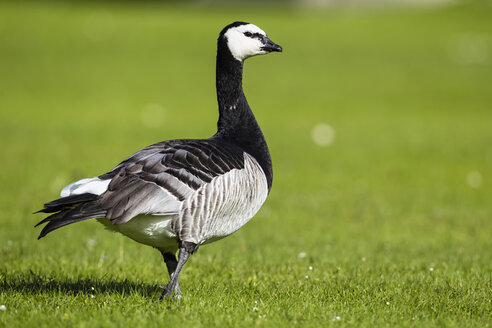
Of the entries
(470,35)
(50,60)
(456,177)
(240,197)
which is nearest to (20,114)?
(50,60)

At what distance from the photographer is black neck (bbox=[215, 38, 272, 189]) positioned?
635cm

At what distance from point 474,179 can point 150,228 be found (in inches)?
430

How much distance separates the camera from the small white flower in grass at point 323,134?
18141 millimetres

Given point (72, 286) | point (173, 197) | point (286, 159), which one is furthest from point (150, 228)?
point (286, 159)

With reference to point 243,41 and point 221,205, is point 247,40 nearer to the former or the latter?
point 243,41

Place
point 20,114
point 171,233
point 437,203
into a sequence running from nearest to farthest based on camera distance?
1. point 171,233
2. point 437,203
3. point 20,114

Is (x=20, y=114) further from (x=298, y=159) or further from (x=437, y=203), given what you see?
(x=437, y=203)

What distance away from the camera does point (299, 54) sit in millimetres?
31703

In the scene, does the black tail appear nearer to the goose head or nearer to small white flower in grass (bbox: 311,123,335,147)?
the goose head

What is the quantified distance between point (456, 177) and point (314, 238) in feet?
21.2

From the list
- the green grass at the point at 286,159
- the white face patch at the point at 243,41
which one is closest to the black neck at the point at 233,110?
the white face patch at the point at 243,41

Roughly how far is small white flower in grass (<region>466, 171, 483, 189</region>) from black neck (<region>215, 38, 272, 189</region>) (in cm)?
891

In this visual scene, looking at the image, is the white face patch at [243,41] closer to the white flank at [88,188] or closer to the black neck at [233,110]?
the black neck at [233,110]

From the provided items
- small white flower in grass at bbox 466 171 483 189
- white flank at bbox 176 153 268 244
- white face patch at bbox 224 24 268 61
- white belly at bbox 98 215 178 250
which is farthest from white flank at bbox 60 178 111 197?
small white flower in grass at bbox 466 171 483 189
